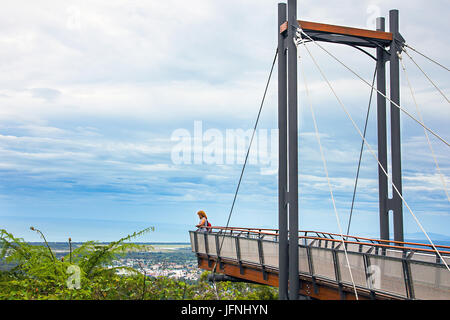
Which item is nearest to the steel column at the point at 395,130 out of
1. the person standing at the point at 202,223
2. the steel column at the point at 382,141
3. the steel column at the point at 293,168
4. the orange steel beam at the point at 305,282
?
the steel column at the point at 382,141

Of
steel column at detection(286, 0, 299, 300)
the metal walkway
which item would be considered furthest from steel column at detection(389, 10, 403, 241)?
steel column at detection(286, 0, 299, 300)

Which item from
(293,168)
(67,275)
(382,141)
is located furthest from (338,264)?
(67,275)

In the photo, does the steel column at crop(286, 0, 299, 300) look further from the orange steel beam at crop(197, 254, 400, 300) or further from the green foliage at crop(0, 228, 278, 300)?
the green foliage at crop(0, 228, 278, 300)

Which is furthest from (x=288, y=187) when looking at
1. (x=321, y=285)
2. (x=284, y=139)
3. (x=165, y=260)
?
(x=165, y=260)

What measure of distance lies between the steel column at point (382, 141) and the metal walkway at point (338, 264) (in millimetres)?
945

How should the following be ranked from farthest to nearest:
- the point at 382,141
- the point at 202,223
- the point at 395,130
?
the point at 202,223, the point at 382,141, the point at 395,130

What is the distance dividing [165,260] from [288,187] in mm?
5102

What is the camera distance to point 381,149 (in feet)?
50.7

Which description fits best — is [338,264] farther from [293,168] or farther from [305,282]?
[293,168]

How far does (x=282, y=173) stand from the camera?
43.5ft

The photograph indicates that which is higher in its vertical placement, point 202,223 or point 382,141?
point 382,141

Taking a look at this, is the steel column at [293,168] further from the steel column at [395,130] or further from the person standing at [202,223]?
the person standing at [202,223]

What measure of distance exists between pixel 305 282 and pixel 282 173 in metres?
3.02

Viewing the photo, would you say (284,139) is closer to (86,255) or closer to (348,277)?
(348,277)
